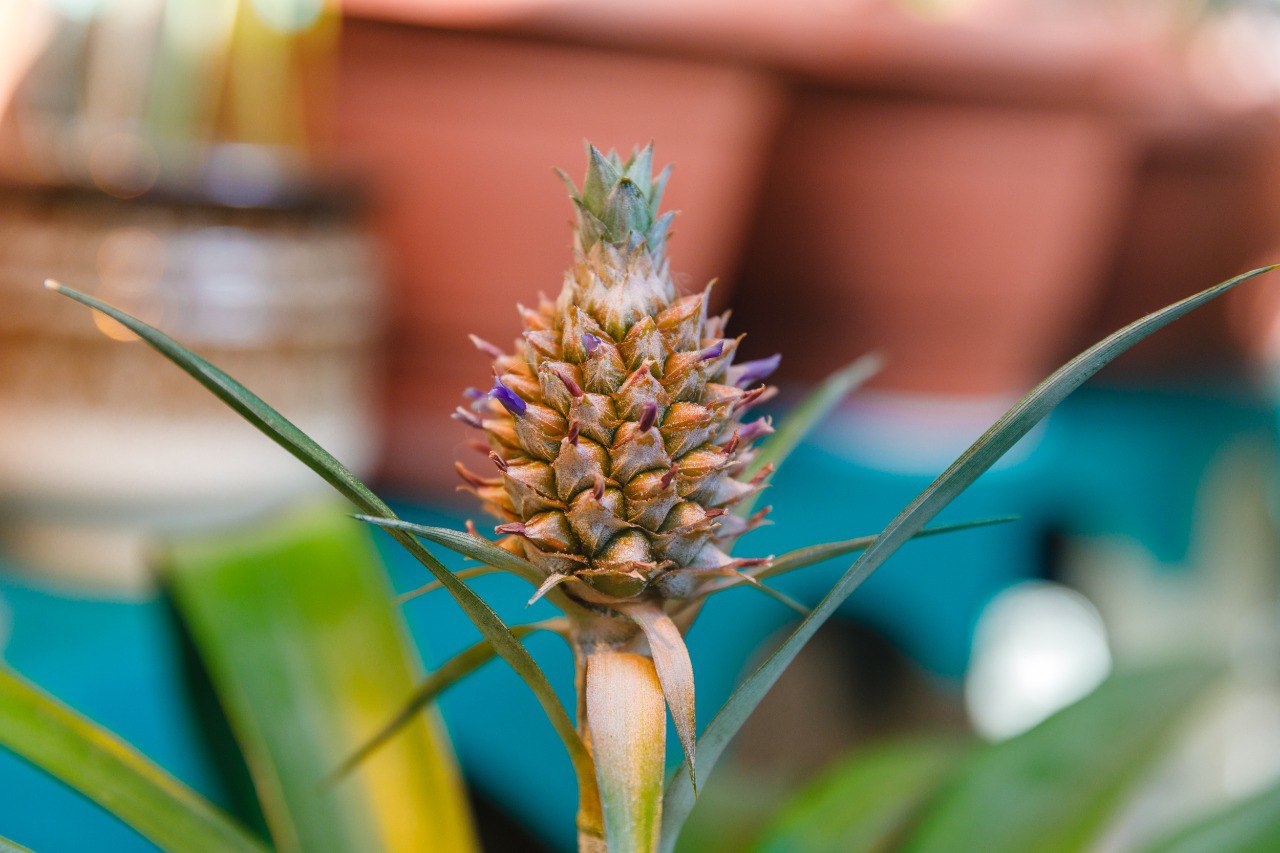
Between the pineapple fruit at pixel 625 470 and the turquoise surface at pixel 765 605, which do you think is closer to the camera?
the pineapple fruit at pixel 625 470

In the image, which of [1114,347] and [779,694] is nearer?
[1114,347]

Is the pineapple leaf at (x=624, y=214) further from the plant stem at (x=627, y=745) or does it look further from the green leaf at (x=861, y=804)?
the green leaf at (x=861, y=804)

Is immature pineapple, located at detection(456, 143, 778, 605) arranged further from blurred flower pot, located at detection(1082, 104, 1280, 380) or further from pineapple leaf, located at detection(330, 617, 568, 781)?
blurred flower pot, located at detection(1082, 104, 1280, 380)

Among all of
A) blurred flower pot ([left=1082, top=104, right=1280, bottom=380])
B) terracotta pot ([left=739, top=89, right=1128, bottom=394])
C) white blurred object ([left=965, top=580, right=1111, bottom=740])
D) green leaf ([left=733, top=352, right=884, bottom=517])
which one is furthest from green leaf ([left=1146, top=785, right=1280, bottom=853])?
blurred flower pot ([left=1082, top=104, right=1280, bottom=380])

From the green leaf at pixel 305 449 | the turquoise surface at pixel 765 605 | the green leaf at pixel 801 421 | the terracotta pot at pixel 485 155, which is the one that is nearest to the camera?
the green leaf at pixel 305 449

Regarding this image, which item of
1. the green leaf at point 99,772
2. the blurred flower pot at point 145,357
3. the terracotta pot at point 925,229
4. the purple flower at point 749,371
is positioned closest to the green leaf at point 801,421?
the purple flower at point 749,371

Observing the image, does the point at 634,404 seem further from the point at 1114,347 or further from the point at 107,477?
the point at 107,477

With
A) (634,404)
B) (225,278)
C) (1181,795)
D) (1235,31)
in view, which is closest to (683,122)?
(225,278)
